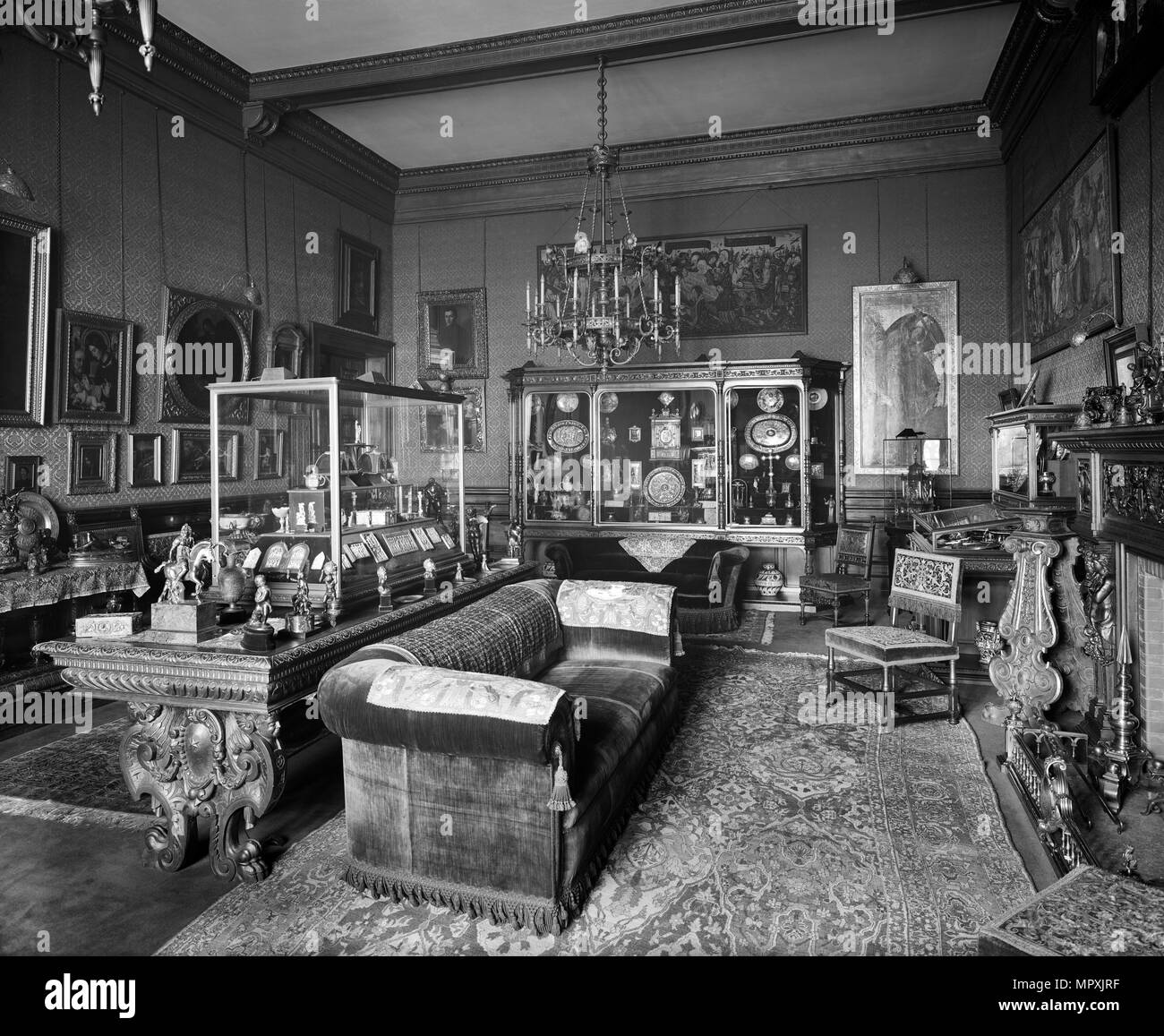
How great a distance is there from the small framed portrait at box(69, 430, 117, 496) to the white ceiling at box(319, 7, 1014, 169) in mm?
4468

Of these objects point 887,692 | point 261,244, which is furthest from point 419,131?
point 887,692

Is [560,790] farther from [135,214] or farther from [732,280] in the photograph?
[732,280]

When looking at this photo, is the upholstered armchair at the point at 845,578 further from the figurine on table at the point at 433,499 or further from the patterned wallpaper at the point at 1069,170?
the figurine on table at the point at 433,499

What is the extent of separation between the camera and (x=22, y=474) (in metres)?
5.66

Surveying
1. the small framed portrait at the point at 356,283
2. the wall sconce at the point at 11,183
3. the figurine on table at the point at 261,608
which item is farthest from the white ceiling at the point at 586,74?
the figurine on table at the point at 261,608

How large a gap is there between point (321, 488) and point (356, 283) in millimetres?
6334

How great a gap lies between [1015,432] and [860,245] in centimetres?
359

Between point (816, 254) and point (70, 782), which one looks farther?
point (816, 254)

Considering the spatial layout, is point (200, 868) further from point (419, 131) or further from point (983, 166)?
point (983, 166)

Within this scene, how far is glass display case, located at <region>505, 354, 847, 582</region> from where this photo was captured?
8.77 metres

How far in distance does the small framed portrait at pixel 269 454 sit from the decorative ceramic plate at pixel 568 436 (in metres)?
5.29

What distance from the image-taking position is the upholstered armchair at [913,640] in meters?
4.93

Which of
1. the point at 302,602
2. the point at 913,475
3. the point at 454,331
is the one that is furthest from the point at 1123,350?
the point at 454,331
